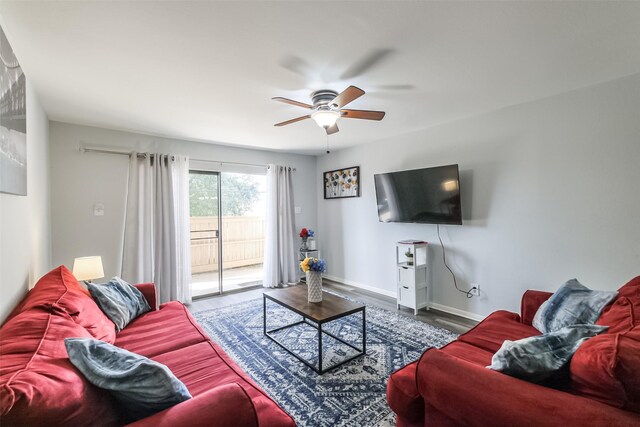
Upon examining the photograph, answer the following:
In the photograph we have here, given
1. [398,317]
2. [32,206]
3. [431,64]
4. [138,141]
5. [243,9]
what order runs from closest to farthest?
[243,9], [431,64], [32,206], [398,317], [138,141]

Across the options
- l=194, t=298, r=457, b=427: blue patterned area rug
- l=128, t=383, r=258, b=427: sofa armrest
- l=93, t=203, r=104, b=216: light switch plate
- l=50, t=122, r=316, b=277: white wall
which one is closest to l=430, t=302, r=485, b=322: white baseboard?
l=194, t=298, r=457, b=427: blue patterned area rug

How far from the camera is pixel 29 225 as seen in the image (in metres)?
2.12

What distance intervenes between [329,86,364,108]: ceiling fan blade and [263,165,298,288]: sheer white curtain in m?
2.89

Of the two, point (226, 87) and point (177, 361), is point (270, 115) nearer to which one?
point (226, 87)

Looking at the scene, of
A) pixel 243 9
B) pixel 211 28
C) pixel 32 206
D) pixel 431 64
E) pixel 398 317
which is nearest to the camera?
pixel 243 9

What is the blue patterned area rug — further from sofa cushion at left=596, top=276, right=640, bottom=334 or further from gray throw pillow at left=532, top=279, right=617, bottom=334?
sofa cushion at left=596, top=276, right=640, bottom=334

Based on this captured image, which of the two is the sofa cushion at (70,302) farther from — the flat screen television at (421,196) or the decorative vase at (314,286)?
the flat screen television at (421,196)

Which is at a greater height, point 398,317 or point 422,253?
point 422,253

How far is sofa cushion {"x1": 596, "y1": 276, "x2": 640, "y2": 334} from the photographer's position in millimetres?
1459

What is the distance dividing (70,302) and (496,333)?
280cm

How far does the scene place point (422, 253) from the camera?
3889mm

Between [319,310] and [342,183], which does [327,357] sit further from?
[342,183]


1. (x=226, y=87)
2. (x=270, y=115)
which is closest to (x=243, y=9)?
(x=226, y=87)

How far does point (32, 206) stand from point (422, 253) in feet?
13.4
